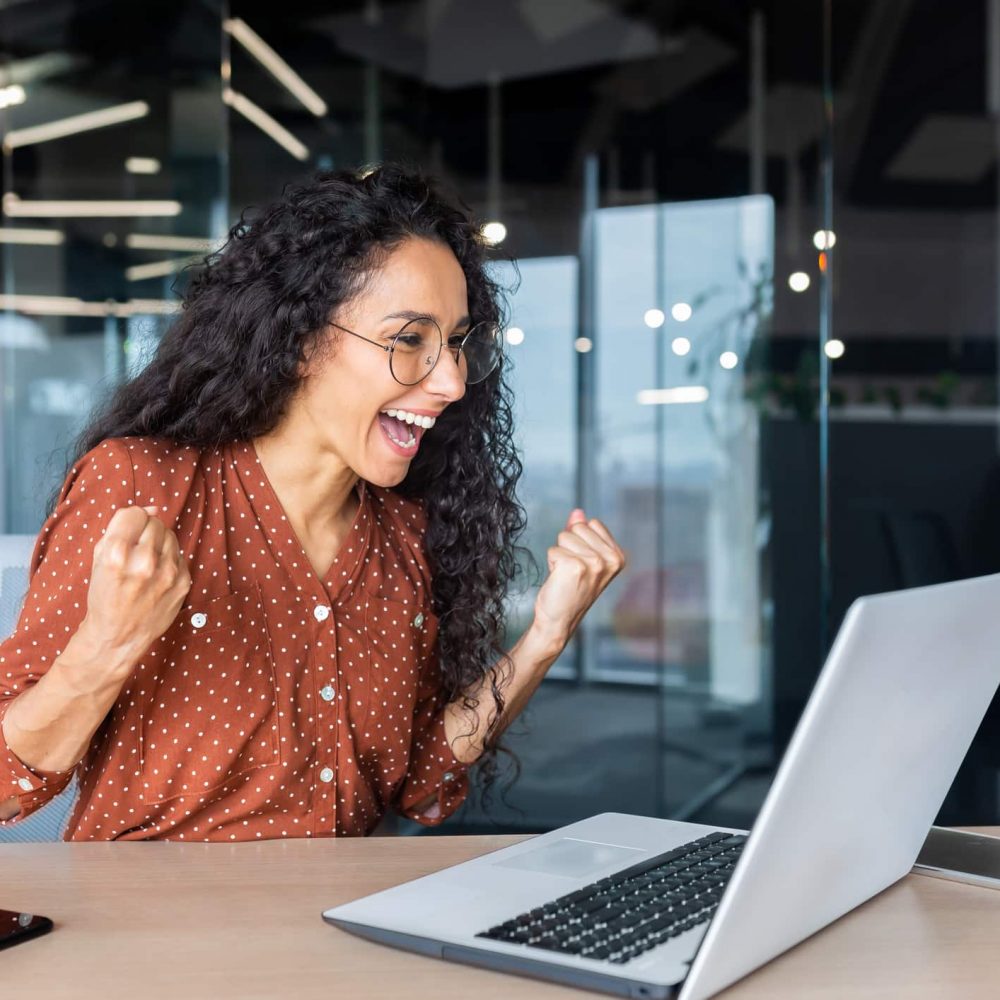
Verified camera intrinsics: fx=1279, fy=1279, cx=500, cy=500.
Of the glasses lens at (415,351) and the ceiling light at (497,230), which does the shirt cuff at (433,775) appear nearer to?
the glasses lens at (415,351)

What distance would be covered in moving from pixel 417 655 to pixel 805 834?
2.84 feet

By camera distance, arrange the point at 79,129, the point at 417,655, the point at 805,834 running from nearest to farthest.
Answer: the point at 805,834 < the point at 417,655 < the point at 79,129

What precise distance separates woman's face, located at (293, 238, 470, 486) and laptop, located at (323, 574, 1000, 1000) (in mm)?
559

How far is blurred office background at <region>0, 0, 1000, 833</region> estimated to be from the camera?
3.45 m

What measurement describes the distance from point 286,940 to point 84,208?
3172mm

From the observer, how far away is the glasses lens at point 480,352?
165cm

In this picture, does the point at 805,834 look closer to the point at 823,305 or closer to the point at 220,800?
the point at 220,800

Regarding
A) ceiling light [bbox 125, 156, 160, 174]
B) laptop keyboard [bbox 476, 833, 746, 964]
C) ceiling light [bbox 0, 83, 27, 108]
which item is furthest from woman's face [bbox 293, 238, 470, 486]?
ceiling light [bbox 0, 83, 27, 108]

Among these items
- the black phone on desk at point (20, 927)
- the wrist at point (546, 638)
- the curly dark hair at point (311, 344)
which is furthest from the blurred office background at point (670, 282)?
the black phone on desk at point (20, 927)

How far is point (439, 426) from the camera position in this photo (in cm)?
175

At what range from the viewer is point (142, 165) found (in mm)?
3635

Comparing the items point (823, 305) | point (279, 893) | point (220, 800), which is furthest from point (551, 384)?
point (279, 893)

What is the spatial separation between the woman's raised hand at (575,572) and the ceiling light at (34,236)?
8.69 feet

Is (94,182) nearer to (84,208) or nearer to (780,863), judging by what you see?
(84,208)
